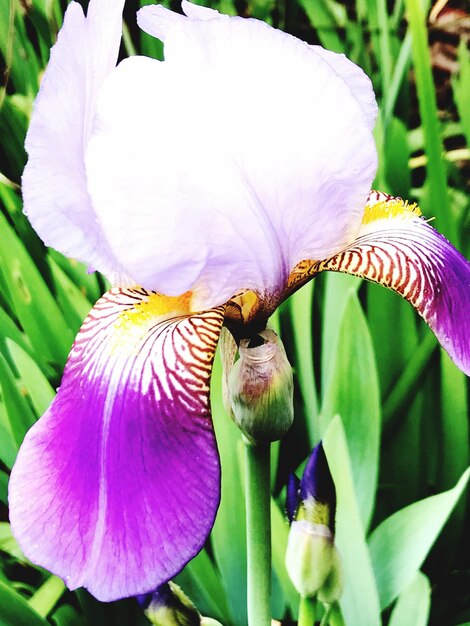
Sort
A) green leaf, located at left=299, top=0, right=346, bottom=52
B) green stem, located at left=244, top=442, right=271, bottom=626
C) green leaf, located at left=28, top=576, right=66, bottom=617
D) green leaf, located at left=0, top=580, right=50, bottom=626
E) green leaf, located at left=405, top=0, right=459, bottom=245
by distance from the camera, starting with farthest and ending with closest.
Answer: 1. green leaf, located at left=299, top=0, right=346, bottom=52
2. green leaf, located at left=405, top=0, right=459, bottom=245
3. green leaf, located at left=28, top=576, right=66, bottom=617
4. green leaf, located at left=0, top=580, right=50, bottom=626
5. green stem, located at left=244, top=442, right=271, bottom=626

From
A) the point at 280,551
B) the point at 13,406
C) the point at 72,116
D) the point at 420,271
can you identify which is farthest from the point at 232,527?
the point at 72,116

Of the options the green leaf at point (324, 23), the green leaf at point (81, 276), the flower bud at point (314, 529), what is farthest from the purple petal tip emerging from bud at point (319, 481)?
the green leaf at point (324, 23)

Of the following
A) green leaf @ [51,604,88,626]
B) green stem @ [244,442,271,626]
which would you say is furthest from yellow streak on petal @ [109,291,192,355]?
green leaf @ [51,604,88,626]

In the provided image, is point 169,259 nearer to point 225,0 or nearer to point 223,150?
point 223,150

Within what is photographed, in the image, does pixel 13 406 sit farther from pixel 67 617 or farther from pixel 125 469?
pixel 125 469

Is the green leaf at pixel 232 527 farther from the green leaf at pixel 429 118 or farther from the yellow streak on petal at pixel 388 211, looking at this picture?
the green leaf at pixel 429 118

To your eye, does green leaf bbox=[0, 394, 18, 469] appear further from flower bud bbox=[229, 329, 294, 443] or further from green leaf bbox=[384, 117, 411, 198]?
green leaf bbox=[384, 117, 411, 198]
